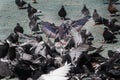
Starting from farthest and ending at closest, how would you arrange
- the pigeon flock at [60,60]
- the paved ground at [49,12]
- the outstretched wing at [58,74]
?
the paved ground at [49,12] → the pigeon flock at [60,60] → the outstretched wing at [58,74]

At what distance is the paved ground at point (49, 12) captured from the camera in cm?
833

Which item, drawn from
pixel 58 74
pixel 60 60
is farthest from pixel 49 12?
pixel 58 74

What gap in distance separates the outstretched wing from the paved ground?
248 centimetres

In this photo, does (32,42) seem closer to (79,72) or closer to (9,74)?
(9,74)

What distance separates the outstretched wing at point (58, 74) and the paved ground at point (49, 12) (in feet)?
8.14

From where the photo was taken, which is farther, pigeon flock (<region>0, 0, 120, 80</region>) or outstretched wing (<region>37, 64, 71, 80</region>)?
pigeon flock (<region>0, 0, 120, 80</region>)

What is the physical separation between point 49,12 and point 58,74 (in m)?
4.68

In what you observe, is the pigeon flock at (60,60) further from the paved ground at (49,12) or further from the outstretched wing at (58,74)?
the paved ground at (49,12)

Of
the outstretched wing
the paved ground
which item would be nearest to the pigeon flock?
the outstretched wing

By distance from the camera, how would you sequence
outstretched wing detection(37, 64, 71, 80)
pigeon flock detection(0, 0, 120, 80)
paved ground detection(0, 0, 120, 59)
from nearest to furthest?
outstretched wing detection(37, 64, 71, 80) < pigeon flock detection(0, 0, 120, 80) < paved ground detection(0, 0, 120, 59)

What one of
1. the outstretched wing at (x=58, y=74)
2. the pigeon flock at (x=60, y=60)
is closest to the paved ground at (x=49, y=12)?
the pigeon flock at (x=60, y=60)

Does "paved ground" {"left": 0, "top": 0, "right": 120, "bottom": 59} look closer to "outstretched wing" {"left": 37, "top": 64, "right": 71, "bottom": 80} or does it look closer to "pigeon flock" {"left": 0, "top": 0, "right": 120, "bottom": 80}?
"pigeon flock" {"left": 0, "top": 0, "right": 120, "bottom": 80}

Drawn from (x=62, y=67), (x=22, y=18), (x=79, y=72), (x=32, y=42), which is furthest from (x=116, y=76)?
(x=22, y=18)

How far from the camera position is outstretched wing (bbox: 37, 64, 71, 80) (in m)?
5.10
